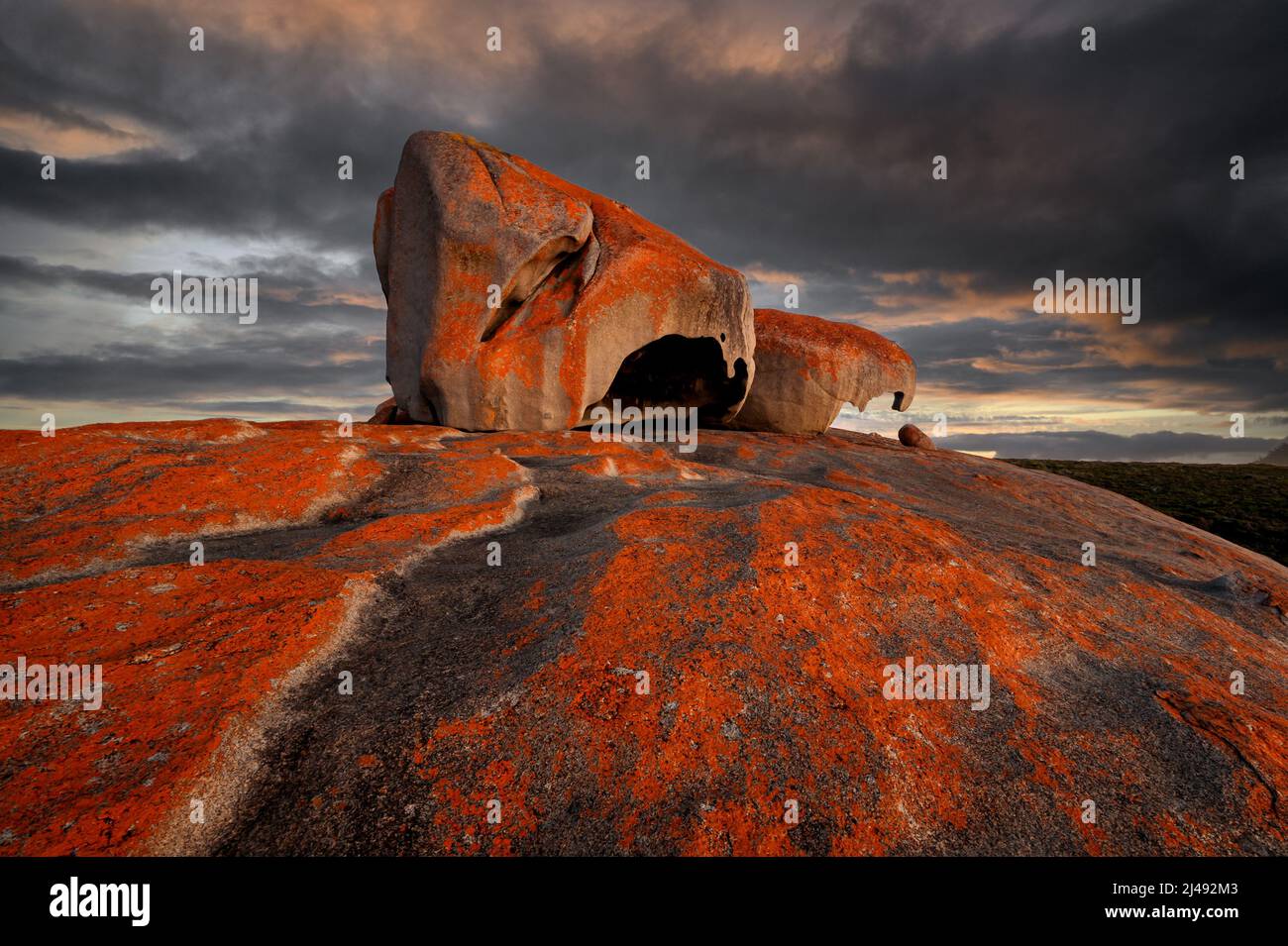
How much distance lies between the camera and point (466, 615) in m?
6.11

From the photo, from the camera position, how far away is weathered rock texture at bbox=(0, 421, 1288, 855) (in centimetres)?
389

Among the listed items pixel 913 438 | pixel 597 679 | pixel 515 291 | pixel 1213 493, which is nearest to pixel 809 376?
pixel 913 438

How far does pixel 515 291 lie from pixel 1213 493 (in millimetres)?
57082

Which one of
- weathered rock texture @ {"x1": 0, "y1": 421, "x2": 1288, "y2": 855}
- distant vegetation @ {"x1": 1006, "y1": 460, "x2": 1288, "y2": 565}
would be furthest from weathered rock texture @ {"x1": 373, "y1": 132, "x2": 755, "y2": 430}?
distant vegetation @ {"x1": 1006, "y1": 460, "x2": 1288, "y2": 565}

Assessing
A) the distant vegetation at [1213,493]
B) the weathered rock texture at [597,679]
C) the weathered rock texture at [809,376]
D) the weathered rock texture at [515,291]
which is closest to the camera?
Result: the weathered rock texture at [597,679]

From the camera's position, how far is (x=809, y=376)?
23.2 meters

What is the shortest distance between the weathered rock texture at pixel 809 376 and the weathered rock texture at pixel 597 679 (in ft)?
47.5

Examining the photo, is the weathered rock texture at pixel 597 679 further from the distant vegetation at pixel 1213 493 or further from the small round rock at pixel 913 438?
the distant vegetation at pixel 1213 493

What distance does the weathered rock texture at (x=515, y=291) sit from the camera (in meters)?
15.9

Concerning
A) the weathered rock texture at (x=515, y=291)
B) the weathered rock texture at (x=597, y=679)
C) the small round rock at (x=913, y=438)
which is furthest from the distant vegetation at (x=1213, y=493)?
the weathered rock texture at (x=597, y=679)

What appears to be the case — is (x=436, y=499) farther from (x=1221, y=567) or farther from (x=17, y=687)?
(x=1221, y=567)

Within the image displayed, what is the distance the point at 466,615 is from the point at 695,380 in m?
16.9
